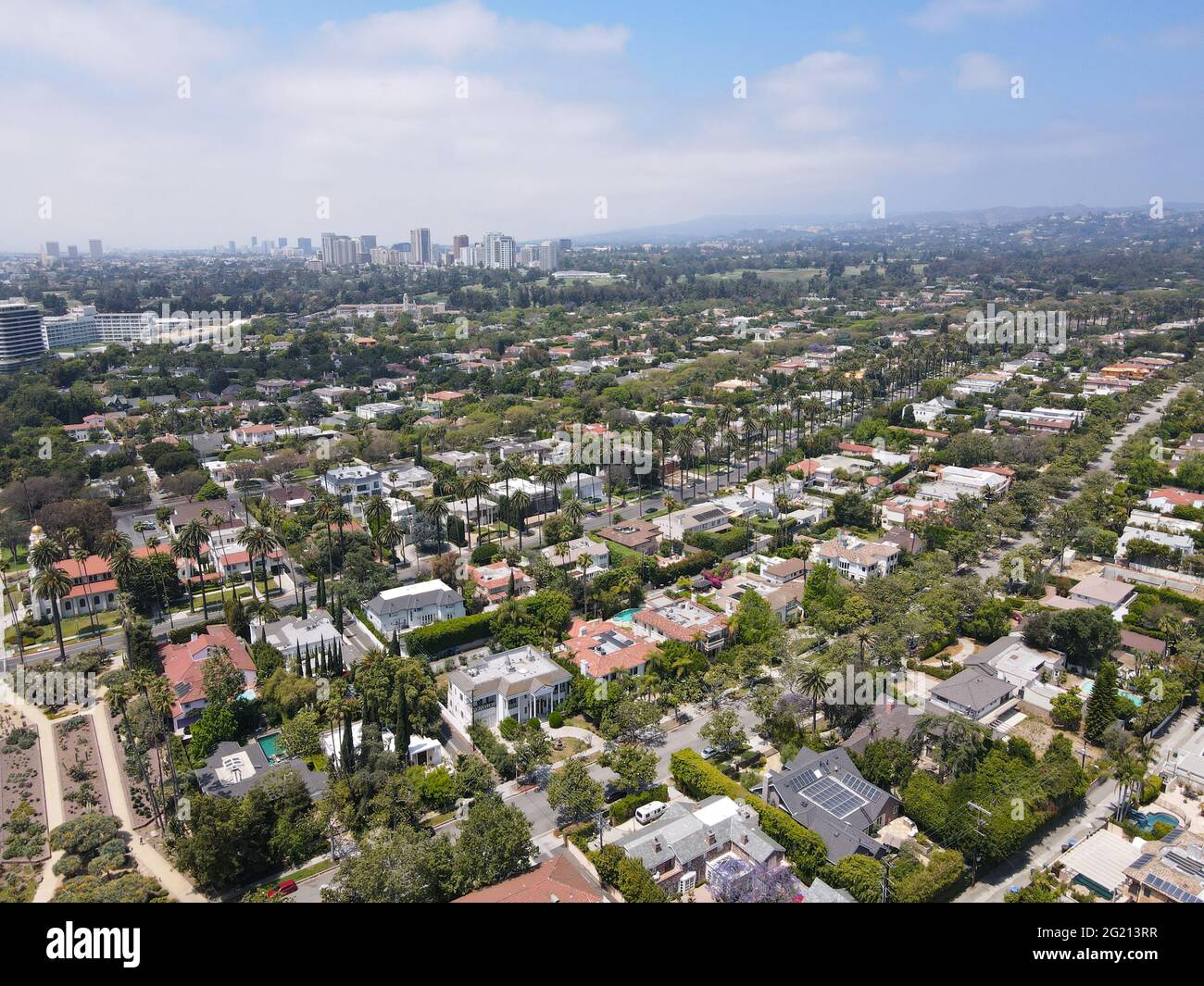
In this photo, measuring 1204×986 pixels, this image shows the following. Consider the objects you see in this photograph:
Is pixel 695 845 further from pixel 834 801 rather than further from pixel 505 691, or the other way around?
pixel 505 691

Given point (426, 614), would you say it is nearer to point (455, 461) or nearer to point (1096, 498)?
point (455, 461)

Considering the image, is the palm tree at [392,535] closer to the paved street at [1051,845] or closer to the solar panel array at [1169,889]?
the paved street at [1051,845]

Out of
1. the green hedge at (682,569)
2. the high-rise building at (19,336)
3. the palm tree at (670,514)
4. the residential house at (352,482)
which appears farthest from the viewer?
the high-rise building at (19,336)

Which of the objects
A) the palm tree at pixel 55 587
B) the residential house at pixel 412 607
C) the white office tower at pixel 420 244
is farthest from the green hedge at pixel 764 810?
the white office tower at pixel 420 244

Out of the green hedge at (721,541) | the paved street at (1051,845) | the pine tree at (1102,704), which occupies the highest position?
the green hedge at (721,541)

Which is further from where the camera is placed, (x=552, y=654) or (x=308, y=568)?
(x=308, y=568)
